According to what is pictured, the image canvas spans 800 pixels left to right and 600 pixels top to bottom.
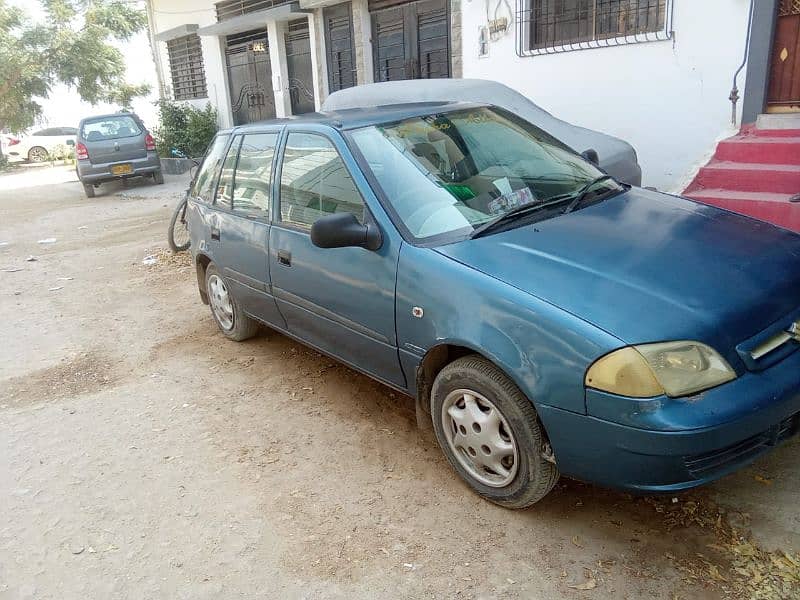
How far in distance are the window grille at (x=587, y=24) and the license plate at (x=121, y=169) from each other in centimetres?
926

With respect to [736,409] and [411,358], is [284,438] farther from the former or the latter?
[736,409]

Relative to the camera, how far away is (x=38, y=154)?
81.1 feet

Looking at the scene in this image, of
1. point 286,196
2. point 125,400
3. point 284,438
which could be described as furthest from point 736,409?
point 125,400

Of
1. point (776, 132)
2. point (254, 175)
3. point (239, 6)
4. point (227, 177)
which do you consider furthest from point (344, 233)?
point (239, 6)

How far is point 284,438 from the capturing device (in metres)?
3.69

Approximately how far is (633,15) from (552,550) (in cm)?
667

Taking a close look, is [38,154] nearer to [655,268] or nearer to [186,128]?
[186,128]

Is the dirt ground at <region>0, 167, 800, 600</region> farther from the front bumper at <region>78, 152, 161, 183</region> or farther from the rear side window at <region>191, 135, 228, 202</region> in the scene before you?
the front bumper at <region>78, 152, 161, 183</region>

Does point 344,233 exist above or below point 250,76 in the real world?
below

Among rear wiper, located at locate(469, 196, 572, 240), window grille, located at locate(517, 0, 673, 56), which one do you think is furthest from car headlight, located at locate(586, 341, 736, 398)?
window grille, located at locate(517, 0, 673, 56)

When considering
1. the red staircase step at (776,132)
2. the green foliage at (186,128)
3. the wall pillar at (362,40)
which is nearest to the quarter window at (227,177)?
the red staircase step at (776,132)

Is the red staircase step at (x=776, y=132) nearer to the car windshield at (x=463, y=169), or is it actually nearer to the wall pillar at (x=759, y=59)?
the wall pillar at (x=759, y=59)

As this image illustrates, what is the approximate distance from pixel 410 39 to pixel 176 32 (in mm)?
8844

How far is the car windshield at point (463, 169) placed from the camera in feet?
10.4
